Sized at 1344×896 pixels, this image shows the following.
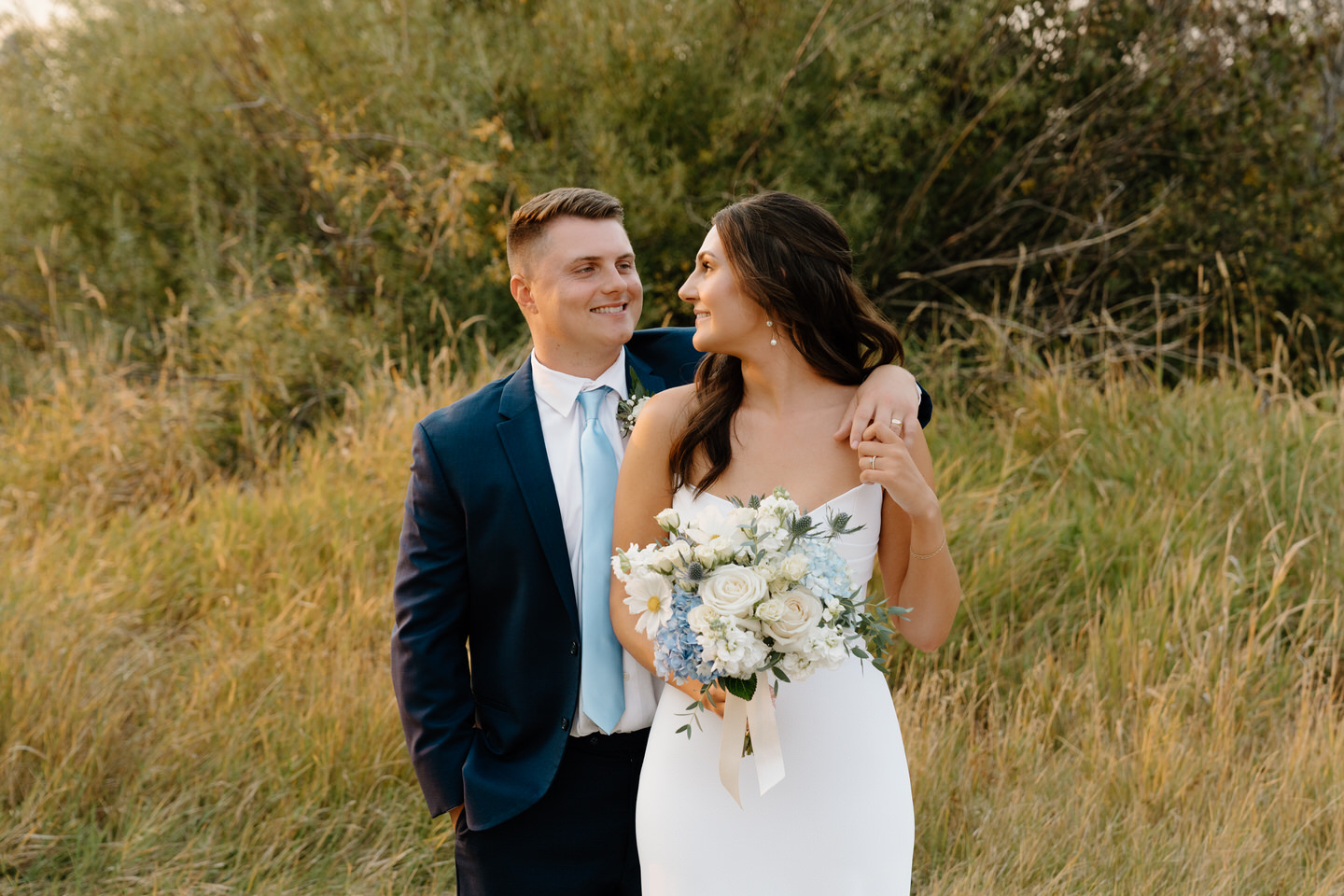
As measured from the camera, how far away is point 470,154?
26.2 feet

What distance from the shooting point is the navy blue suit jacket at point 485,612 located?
2.76m

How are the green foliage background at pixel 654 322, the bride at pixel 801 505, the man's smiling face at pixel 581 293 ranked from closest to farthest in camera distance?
the bride at pixel 801 505, the man's smiling face at pixel 581 293, the green foliage background at pixel 654 322

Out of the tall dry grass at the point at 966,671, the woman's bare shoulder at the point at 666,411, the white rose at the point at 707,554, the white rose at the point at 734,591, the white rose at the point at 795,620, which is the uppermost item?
the woman's bare shoulder at the point at 666,411

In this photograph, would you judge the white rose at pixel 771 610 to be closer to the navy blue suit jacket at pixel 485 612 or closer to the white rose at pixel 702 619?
the white rose at pixel 702 619

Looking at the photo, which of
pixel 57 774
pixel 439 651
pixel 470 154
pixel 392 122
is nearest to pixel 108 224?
pixel 392 122

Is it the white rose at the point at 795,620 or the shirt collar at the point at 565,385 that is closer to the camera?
the white rose at the point at 795,620

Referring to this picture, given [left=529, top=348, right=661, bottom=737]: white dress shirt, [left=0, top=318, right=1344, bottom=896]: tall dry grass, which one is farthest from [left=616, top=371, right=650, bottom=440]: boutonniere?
[left=0, top=318, right=1344, bottom=896]: tall dry grass

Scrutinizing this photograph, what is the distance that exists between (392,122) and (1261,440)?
6.51 meters

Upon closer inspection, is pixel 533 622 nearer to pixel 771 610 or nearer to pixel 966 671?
pixel 771 610

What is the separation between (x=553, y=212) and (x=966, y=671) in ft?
8.99

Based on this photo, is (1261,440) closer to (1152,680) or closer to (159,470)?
(1152,680)

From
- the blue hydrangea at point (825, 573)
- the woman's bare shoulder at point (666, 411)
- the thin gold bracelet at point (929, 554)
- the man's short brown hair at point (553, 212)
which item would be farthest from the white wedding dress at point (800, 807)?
the man's short brown hair at point (553, 212)

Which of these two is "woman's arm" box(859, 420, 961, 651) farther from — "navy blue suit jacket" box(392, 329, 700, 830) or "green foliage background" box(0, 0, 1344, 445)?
"green foliage background" box(0, 0, 1344, 445)

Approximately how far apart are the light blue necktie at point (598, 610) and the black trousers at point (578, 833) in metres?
0.12
